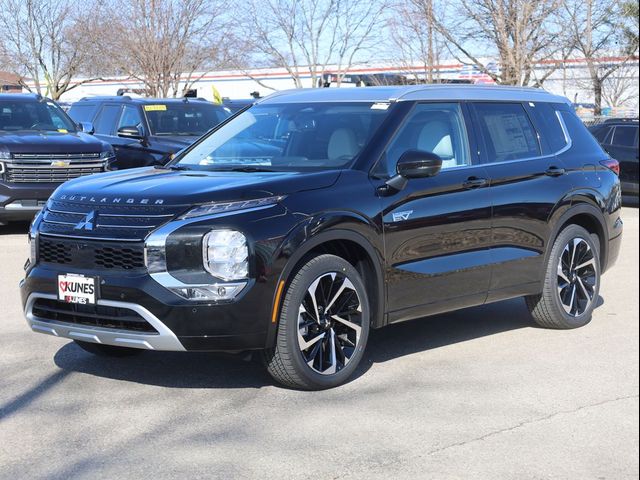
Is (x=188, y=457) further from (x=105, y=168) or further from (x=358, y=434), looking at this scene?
(x=105, y=168)

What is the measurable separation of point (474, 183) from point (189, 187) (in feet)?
6.66

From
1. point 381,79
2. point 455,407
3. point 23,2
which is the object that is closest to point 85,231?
point 455,407

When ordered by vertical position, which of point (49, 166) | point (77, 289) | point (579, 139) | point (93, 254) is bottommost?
point (77, 289)

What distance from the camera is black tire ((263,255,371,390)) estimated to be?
559cm

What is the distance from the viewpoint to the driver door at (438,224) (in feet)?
20.4

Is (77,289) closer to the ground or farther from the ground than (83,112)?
closer to the ground

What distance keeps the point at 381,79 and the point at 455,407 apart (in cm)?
1743

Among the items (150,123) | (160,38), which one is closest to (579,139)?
(150,123)

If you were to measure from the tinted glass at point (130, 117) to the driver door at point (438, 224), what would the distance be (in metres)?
9.40

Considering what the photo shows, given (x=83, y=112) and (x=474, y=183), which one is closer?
(x=474, y=183)

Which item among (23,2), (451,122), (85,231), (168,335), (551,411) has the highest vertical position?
(23,2)

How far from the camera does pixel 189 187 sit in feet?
18.9

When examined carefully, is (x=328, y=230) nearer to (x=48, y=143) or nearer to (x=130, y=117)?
(x=48, y=143)

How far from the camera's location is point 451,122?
6852mm
